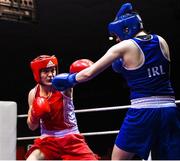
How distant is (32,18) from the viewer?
4.59 metres

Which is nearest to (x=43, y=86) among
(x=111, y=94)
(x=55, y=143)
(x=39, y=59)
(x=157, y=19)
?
(x=39, y=59)

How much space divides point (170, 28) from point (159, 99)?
632cm

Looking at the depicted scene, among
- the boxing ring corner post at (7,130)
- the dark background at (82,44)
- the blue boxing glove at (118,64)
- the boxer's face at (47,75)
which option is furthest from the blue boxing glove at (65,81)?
the dark background at (82,44)

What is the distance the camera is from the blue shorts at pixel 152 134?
1810 millimetres

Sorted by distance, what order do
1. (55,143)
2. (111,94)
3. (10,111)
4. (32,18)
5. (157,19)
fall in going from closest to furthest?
(10,111), (55,143), (32,18), (157,19), (111,94)

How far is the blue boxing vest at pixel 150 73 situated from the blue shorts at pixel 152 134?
82 mm

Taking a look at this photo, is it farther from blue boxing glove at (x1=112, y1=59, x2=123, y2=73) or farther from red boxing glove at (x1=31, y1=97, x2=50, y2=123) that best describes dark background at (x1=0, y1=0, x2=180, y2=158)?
blue boxing glove at (x1=112, y1=59, x2=123, y2=73)

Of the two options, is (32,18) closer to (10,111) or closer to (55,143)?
(55,143)

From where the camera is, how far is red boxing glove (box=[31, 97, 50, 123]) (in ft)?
7.93

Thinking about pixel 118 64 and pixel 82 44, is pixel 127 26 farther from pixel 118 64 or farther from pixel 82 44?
pixel 82 44

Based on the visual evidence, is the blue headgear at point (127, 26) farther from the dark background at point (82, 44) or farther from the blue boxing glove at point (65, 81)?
the dark background at point (82, 44)

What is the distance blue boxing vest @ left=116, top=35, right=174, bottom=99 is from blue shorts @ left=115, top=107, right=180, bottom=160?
8 cm

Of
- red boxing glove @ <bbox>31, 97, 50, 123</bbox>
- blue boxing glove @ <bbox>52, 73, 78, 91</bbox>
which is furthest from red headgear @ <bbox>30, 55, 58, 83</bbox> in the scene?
blue boxing glove @ <bbox>52, 73, 78, 91</bbox>

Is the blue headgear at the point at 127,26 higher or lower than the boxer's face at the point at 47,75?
higher
